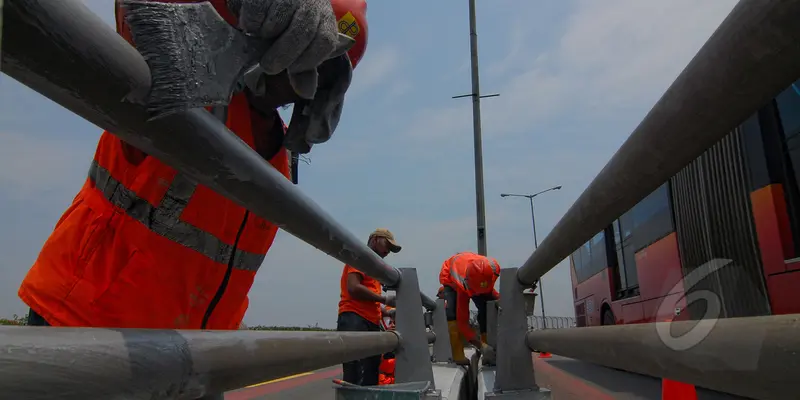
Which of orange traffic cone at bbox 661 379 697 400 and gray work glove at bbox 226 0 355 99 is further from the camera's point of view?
orange traffic cone at bbox 661 379 697 400

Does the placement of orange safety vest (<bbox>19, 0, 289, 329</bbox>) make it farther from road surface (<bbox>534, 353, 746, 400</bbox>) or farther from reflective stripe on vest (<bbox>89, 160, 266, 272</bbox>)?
road surface (<bbox>534, 353, 746, 400</bbox>)

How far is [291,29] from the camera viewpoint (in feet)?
2.52

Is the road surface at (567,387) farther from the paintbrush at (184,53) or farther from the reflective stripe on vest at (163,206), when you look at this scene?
the paintbrush at (184,53)

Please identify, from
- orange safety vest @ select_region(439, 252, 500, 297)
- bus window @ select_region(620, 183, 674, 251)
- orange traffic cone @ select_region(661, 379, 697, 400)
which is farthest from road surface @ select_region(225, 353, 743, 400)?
orange traffic cone @ select_region(661, 379, 697, 400)

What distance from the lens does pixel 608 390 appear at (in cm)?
767

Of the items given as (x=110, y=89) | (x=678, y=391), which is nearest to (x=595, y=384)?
(x=678, y=391)

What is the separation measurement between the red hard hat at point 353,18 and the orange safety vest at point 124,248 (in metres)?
0.36

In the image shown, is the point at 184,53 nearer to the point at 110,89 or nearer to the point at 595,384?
the point at 110,89

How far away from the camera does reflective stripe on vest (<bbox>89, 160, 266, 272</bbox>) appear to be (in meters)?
1.12

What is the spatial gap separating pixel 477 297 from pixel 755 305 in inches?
101

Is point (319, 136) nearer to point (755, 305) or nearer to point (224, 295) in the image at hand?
point (224, 295)

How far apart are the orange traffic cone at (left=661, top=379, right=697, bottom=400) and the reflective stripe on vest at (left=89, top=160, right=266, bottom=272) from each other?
4.06ft

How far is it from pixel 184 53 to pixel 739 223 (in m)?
5.90

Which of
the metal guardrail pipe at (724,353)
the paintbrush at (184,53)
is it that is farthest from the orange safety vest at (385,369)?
the paintbrush at (184,53)
